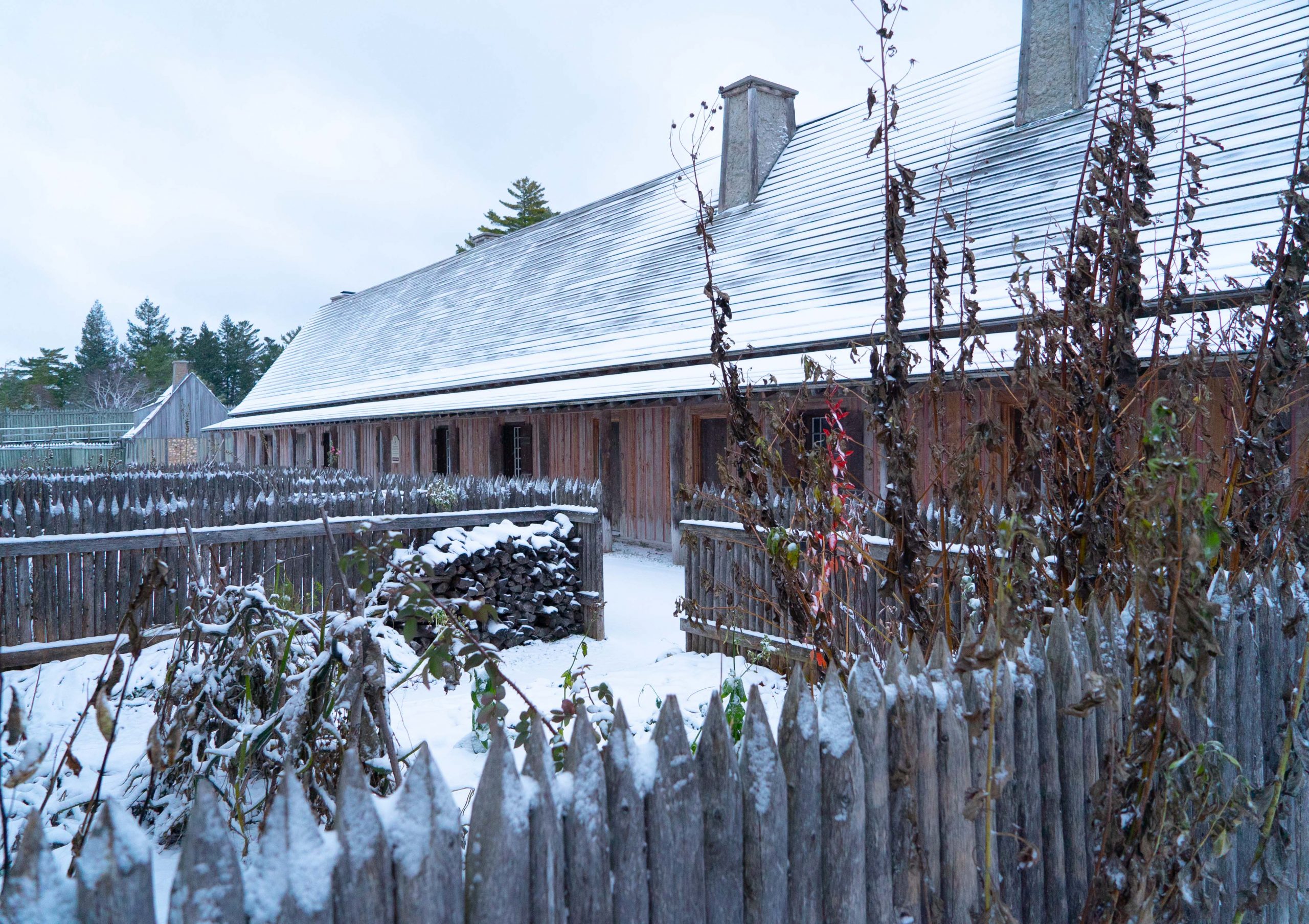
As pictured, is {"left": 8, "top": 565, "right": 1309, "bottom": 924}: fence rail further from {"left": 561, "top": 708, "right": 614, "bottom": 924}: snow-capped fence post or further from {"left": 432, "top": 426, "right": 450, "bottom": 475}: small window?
{"left": 432, "top": 426, "right": 450, "bottom": 475}: small window

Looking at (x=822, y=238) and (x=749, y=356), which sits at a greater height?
(x=822, y=238)

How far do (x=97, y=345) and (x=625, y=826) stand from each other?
344 feet

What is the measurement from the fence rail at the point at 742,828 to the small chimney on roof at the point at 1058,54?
13.6 m

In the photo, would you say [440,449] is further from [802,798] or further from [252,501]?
[802,798]

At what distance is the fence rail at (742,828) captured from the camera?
127 cm

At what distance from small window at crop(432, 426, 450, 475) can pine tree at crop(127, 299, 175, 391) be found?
7110cm

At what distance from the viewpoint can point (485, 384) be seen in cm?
1909

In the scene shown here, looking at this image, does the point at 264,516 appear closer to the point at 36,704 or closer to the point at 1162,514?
the point at 36,704

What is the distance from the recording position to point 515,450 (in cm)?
1875

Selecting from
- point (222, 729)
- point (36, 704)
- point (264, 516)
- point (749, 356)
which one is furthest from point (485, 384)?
point (222, 729)

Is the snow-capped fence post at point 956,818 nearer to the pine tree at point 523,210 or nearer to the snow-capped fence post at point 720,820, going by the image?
the snow-capped fence post at point 720,820

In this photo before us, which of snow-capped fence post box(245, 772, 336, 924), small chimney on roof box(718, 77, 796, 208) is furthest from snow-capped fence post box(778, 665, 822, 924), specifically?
small chimney on roof box(718, 77, 796, 208)

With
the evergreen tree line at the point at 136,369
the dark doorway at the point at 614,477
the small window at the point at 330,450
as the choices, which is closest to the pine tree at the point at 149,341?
the evergreen tree line at the point at 136,369

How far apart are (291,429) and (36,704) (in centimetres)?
2462
